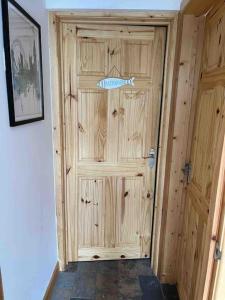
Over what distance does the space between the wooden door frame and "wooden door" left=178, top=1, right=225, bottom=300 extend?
0.25 meters

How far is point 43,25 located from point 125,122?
3.09 ft

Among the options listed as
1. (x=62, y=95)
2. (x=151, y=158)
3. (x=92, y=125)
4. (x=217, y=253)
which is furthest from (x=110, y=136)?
(x=217, y=253)

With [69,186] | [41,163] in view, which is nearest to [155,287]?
[69,186]

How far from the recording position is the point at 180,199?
1821 millimetres

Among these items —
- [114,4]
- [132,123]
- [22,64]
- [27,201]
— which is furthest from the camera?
[132,123]

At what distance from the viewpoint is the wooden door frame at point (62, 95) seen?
1.61 m

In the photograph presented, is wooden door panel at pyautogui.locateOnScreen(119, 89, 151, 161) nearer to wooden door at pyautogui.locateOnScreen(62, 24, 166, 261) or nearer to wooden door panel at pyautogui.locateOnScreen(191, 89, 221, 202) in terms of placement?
wooden door at pyautogui.locateOnScreen(62, 24, 166, 261)

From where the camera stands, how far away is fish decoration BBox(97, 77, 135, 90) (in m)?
1.82

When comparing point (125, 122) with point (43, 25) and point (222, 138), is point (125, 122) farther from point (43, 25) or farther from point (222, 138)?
point (222, 138)

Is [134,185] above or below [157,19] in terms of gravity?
below

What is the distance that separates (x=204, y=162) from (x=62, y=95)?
1.19m

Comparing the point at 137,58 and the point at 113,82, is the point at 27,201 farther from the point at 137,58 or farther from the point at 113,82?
the point at 137,58

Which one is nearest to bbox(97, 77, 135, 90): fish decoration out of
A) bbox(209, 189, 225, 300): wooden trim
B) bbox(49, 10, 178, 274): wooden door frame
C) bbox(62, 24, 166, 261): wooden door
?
bbox(62, 24, 166, 261): wooden door

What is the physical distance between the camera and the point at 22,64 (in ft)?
3.95
